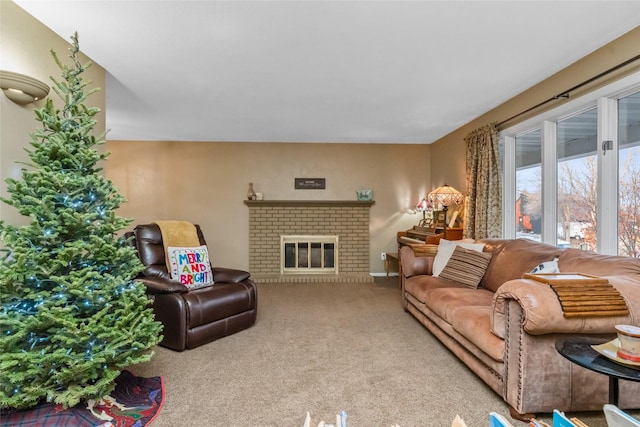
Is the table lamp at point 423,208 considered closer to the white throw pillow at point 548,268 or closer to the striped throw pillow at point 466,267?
the striped throw pillow at point 466,267

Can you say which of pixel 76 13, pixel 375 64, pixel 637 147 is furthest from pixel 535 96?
pixel 76 13

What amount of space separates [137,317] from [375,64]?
255cm

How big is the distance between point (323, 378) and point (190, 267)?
1.68m

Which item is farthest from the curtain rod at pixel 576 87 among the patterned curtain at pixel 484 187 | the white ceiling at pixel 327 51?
the patterned curtain at pixel 484 187

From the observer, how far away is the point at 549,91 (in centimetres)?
302

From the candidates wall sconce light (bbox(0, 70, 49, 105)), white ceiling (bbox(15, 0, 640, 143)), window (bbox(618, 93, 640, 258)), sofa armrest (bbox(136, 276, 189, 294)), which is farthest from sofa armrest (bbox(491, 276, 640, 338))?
wall sconce light (bbox(0, 70, 49, 105))

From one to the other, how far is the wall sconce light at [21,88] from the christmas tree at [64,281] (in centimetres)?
38

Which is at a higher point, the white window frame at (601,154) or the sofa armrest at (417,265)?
the white window frame at (601,154)

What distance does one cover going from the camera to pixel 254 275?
18.2ft

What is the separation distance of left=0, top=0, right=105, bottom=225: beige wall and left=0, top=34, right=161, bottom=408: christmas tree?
474 millimetres

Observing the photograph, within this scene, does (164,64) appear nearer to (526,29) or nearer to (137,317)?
(137,317)

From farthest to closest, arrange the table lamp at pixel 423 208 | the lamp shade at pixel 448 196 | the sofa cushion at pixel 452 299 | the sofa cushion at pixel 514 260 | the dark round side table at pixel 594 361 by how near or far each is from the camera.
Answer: the table lamp at pixel 423 208 → the lamp shade at pixel 448 196 → the sofa cushion at pixel 514 260 → the sofa cushion at pixel 452 299 → the dark round side table at pixel 594 361

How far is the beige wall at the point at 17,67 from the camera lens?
1.97m

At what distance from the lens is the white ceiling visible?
2035mm
